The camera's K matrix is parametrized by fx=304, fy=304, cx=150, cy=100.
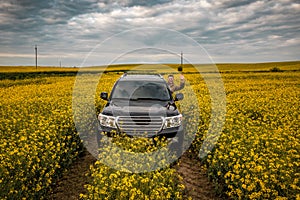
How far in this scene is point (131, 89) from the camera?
861 cm

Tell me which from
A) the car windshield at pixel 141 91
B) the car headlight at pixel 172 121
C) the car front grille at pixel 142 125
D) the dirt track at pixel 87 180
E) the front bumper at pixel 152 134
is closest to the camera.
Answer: the dirt track at pixel 87 180

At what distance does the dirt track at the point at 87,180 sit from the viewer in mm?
6410

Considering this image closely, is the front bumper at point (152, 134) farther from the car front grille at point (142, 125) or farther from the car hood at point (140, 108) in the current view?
the car hood at point (140, 108)

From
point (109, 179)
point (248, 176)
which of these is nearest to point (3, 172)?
point (109, 179)

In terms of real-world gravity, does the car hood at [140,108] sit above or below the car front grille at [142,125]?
above

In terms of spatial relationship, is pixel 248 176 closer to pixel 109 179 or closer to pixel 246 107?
pixel 109 179

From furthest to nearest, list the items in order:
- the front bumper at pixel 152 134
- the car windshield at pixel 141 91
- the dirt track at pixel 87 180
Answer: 1. the car windshield at pixel 141 91
2. the front bumper at pixel 152 134
3. the dirt track at pixel 87 180

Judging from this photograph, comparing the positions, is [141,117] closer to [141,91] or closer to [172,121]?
[172,121]

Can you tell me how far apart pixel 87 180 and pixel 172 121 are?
239 cm

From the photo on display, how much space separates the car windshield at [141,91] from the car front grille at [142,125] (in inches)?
45.8

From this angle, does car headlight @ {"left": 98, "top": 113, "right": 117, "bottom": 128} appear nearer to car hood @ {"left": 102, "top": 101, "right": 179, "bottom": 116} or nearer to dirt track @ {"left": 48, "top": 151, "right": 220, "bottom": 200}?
car hood @ {"left": 102, "top": 101, "right": 179, "bottom": 116}

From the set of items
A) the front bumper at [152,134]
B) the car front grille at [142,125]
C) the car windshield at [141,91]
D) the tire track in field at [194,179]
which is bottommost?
the tire track in field at [194,179]

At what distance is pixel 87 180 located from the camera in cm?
693

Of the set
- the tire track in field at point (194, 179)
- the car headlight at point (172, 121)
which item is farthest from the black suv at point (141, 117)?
the tire track in field at point (194, 179)
